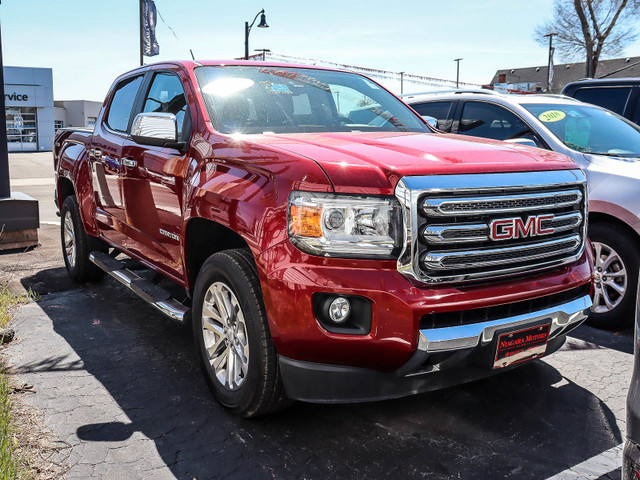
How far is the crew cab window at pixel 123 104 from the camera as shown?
5008 millimetres

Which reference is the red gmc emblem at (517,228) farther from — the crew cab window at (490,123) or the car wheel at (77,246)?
the car wheel at (77,246)

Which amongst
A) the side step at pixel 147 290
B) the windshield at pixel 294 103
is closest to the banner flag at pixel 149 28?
the side step at pixel 147 290

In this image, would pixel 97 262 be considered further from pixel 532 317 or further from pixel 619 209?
pixel 619 209

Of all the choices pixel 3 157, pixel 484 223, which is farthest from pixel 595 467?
pixel 3 157

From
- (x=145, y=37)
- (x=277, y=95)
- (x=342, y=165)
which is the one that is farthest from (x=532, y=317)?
(x=145, y=37)

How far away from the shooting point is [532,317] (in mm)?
2910

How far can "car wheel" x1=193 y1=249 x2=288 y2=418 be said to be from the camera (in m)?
2.93

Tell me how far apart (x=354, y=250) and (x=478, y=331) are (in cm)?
66

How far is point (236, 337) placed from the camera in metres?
3.21

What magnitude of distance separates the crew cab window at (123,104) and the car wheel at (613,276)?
3854mm

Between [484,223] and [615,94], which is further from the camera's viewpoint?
[615,94]

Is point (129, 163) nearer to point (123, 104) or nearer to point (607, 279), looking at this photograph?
point (123, 104)

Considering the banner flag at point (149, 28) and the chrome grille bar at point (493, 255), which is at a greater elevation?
the banner flag at point (149, 28)

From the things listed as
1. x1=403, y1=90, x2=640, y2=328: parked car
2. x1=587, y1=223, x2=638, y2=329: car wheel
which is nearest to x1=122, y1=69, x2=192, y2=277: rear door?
x1=403, y1=90, x2=640, y2=328: parked car
